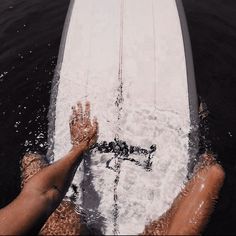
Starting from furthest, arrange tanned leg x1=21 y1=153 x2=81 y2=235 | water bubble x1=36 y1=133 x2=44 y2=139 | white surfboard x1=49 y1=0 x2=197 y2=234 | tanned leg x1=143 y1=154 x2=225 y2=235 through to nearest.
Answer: water bubble x1=36 y1=133 x2=44 y2=139 → white surfboard x1=49 y1=0 x2=197 y2=234 → tanned leg x1=21 y1=153 x2=81 y2=235 → tanned leg x1=143 y1=154 x2=225 y2=235

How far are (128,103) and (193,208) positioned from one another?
1.67 meters

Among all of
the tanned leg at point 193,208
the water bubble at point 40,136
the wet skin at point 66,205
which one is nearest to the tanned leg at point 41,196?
the wet skin at point 66,205

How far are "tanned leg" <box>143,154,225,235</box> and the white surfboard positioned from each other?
4.7 inches

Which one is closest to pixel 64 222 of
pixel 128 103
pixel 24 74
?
pixel 128 103

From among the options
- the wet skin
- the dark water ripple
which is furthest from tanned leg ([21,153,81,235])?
the dark water ripple

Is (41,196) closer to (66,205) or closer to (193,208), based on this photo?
(66,205)

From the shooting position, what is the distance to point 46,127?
4.86 m

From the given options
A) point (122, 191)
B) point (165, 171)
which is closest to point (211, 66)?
point (165, 171)

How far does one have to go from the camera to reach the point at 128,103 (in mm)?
4508

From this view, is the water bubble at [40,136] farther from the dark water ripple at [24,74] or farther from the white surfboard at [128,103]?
the white surfboard at [128,103]

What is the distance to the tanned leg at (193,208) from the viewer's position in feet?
10.5

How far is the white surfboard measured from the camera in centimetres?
373

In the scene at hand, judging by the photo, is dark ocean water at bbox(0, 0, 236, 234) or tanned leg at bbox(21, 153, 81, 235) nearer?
tanned leg at bbox(21, 153, 81, 235)

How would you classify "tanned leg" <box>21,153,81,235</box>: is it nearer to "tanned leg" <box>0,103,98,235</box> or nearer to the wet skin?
the wet skin
